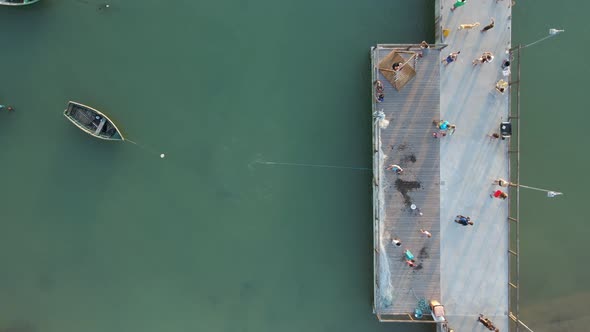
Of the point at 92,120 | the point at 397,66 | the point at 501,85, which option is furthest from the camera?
the point at 92,120

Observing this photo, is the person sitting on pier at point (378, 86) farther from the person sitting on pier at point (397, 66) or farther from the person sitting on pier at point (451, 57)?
the person sitting on pier at point (451, 57)

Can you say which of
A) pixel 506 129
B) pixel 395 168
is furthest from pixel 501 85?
pixel 395 168

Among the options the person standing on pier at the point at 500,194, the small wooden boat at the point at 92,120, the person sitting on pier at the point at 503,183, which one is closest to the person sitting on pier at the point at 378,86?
the person sitting on pier at the point at 503,183

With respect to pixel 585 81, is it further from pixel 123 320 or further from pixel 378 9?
pixel 123 320

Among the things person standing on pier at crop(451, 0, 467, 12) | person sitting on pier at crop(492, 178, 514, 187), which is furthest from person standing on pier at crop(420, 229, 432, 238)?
person standing on pier at crop(451, 0, 467, 12)

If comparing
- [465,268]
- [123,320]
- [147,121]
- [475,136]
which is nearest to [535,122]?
[475,136]

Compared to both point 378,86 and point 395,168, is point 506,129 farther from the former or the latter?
point 378,86

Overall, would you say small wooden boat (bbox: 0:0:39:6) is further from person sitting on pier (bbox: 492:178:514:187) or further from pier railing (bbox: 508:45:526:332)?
person sitting on pier (bbox: 492:178:514:187)
